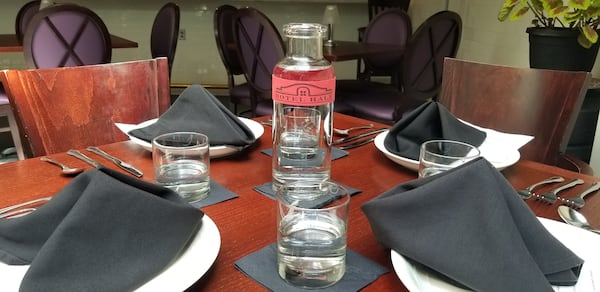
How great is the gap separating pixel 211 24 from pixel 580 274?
4.64 metres

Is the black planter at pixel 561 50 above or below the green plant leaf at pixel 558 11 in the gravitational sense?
below

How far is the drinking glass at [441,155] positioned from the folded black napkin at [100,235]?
15.7 inches

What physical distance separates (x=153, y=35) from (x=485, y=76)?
268 centimetres

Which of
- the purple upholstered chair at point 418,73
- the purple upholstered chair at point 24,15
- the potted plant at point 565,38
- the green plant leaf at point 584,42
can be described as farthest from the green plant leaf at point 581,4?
the purple upholstered chair at point 24,15

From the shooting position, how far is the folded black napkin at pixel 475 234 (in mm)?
514

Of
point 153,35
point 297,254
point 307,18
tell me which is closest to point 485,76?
point 297,254

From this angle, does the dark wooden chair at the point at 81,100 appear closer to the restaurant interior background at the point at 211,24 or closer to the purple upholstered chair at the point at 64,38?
the purple upholstered chair at the point at 64,38

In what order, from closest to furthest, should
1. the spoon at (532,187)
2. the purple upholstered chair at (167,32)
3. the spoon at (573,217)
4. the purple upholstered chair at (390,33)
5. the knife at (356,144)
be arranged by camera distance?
the spoon at (573,217)
the spoon at (532,187)
the knife at (356,144)
the purple upholstered chair at (167,32)
the purple upholstered chair at (390,33)

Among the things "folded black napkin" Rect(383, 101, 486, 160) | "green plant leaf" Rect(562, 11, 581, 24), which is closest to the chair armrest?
"folded black napkin" Rect(383, 101, 486, 160)

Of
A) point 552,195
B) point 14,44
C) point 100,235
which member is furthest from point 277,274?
point 14,44

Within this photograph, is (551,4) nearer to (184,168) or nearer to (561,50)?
(561,50)

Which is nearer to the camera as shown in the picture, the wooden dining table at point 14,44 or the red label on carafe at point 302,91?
the red label on carafe at point 302,91

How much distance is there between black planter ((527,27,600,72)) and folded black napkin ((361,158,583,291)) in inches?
82.4

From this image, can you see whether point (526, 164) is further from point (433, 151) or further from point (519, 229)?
point (519, 229)
